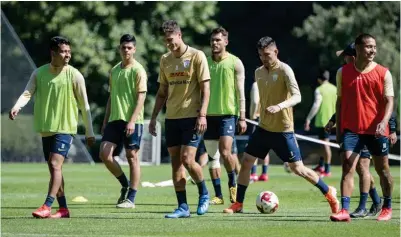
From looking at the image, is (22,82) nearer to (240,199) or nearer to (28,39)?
(28,39)

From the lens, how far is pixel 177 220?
48.2 ft

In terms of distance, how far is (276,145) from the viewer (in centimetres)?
1543

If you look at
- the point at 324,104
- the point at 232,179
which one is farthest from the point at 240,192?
the point at 324,104

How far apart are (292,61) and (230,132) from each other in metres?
30.0

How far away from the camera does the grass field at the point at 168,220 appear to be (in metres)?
13.3

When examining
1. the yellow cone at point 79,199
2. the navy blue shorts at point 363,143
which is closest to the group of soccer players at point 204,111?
the navy blue shorts at point 363,143

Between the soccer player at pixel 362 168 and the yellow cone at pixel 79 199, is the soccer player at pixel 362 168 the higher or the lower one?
the higher one

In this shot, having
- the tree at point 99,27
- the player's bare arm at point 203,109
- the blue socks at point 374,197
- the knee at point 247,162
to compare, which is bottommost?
the blue socks at point 374,197

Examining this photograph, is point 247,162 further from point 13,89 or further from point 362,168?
point 13,89

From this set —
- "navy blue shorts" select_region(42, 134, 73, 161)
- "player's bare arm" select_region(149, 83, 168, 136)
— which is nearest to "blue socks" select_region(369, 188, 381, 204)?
"player's bare arm" select_region(149, 83, 168, 136)

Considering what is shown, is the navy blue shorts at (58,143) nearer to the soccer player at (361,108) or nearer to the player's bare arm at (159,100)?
the player's bare arm at (159,100)

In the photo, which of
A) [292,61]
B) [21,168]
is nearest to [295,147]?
[21,168]

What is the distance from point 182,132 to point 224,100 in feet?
9.58

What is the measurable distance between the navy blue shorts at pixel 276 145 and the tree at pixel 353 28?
1084 inches
